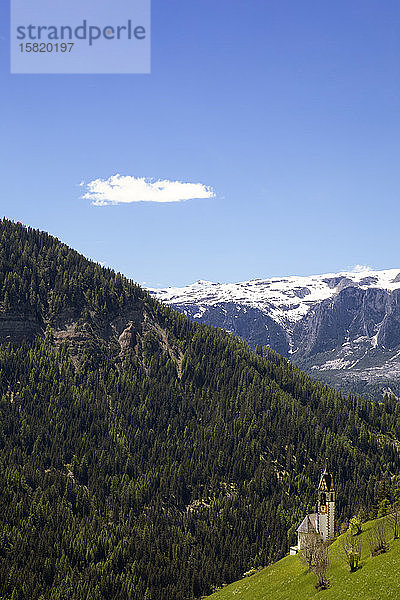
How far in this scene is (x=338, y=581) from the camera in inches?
4779

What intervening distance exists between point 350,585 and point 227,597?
6534 centimetres

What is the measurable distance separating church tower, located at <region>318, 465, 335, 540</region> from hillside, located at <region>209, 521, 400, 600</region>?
9.03 metres

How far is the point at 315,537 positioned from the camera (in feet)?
511

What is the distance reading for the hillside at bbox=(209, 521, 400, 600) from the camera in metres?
109

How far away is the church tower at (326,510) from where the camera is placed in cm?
16775

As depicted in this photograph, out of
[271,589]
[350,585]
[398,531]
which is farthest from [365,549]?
[271,589]

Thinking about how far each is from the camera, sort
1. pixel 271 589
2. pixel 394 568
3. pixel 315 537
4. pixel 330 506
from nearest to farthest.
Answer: pixel 394 568, pixel 271 589, pixel 315 537, pixel 330 506

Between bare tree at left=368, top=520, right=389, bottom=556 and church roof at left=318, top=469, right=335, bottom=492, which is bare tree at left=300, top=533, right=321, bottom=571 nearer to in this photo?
church roof at left=318, top=469, right=335, bottom=492

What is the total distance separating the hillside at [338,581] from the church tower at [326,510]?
9.03 metres

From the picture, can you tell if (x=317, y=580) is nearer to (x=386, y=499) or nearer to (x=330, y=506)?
(x=330, y=506)

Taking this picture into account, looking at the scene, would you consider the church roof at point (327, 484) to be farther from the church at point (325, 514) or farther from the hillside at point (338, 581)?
the hillside at point (338, 581)

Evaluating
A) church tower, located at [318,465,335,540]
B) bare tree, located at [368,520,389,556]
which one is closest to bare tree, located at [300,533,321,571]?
church tower, located at [318,465,335,540]

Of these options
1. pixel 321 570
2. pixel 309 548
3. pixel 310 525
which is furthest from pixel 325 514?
pixel 321 570

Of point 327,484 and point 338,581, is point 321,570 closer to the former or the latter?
point 338,581
